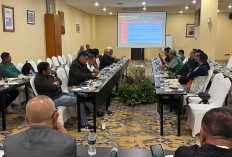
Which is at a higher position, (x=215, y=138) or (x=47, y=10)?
(x=47, y=10)

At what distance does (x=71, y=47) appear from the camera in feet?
43.4

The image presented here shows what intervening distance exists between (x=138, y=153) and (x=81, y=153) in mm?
410

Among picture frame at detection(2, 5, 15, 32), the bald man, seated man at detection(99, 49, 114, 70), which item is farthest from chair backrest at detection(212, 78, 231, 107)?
picture frame at detection(2, 5, 15, 32)

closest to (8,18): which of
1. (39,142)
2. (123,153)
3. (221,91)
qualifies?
(221,91)

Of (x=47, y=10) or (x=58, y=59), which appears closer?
(x=58, y=59)

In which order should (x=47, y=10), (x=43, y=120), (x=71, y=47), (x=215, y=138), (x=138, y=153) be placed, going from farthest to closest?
1. (x=71, y=47)
2. (x=47, y=10)
3. (x=138, y=153)
4. (x=43, y=120)
5. (x=215, y=138)

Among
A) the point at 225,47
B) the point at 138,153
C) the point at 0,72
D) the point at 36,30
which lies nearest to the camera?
the point at 138,153

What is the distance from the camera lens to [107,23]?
59.0 ft

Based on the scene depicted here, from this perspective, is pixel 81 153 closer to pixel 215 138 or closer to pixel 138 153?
pixel 138 153

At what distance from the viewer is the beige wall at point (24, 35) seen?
743 cm

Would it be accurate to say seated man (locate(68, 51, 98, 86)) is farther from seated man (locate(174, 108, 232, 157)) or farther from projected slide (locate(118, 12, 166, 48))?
projected slide (locate(118, 12, 166, 48))

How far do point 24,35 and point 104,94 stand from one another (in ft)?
14.8

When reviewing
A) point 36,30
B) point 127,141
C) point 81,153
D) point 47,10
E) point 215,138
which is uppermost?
point 47,10

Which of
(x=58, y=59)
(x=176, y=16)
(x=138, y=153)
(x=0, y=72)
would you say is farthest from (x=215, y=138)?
(x=176, y=16)
